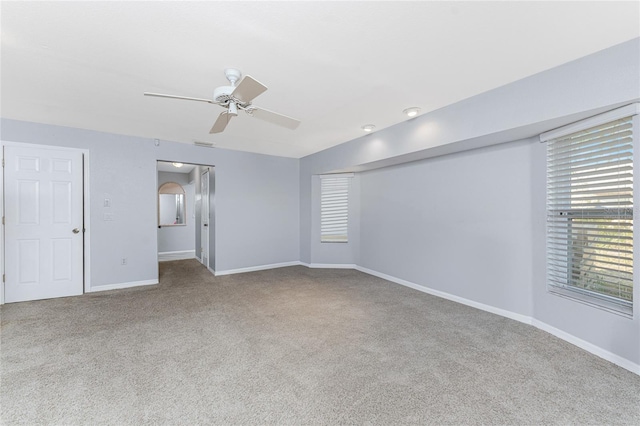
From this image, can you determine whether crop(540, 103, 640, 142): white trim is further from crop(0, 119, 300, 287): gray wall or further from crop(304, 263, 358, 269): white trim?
crop(0, 119, 300, 287): gray wall

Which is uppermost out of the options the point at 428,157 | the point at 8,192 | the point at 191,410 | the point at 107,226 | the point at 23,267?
the point at 428,157

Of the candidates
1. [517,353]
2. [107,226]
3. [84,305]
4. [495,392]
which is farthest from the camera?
[107,226]

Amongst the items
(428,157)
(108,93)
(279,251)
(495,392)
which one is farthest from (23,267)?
(428,157)

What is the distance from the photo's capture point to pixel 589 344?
2.42 m

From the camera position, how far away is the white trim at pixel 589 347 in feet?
6.98

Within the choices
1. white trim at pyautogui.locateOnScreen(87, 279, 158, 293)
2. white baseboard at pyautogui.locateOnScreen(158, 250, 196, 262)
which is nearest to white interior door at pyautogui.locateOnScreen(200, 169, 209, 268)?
white baseboard at pyautogui.locateOnScreen(158, 250, 196, 262)

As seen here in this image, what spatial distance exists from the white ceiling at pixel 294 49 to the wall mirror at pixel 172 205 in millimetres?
5096

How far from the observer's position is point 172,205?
329 inches

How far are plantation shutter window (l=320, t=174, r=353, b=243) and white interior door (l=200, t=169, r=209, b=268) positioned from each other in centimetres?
249

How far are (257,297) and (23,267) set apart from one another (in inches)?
127

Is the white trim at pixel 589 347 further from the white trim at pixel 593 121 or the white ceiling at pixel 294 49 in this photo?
the white ceiling at pixel 294 49

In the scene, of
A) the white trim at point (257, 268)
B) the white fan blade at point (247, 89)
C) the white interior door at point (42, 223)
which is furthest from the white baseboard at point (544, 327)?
the white interior door at point (42, 223)

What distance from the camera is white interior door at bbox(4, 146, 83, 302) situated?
12.3 ft

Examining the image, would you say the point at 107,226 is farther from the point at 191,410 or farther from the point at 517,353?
the point at 517,353
